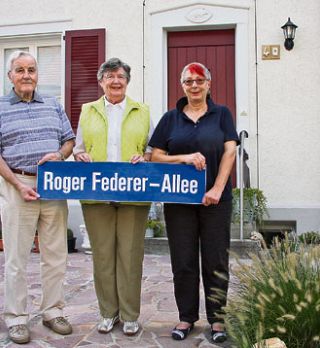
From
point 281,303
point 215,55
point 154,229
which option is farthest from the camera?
point 215,55

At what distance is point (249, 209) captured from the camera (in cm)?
617

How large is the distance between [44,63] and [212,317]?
5466 mm

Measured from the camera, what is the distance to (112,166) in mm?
3039

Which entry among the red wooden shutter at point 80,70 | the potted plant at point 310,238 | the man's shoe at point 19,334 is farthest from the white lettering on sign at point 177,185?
the red wooden shutter at point 80,70

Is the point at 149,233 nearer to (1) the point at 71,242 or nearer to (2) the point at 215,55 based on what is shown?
(1) the point at 71,242

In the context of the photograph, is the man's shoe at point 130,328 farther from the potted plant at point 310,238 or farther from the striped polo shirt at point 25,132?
the potted plant at point 310,238

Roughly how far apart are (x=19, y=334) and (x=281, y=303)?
1624mm

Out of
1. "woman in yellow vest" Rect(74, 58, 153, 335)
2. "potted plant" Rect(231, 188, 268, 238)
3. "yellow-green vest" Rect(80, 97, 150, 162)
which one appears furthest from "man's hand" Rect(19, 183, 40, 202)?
"potted plant" Rect(231, 188, 268, 238)

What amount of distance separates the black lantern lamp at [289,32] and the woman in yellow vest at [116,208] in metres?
3.88

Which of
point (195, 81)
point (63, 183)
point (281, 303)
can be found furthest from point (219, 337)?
point (195, 81)

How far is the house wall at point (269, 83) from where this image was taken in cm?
644

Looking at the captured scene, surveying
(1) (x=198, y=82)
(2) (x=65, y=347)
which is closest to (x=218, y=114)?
(1) (x=198, y=82)

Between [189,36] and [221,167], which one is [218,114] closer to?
[221,167]

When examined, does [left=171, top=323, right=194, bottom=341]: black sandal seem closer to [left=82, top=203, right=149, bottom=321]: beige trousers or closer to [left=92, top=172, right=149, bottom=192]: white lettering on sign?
[left=82, top=203, right=149, bottom=321]: beige trousers
